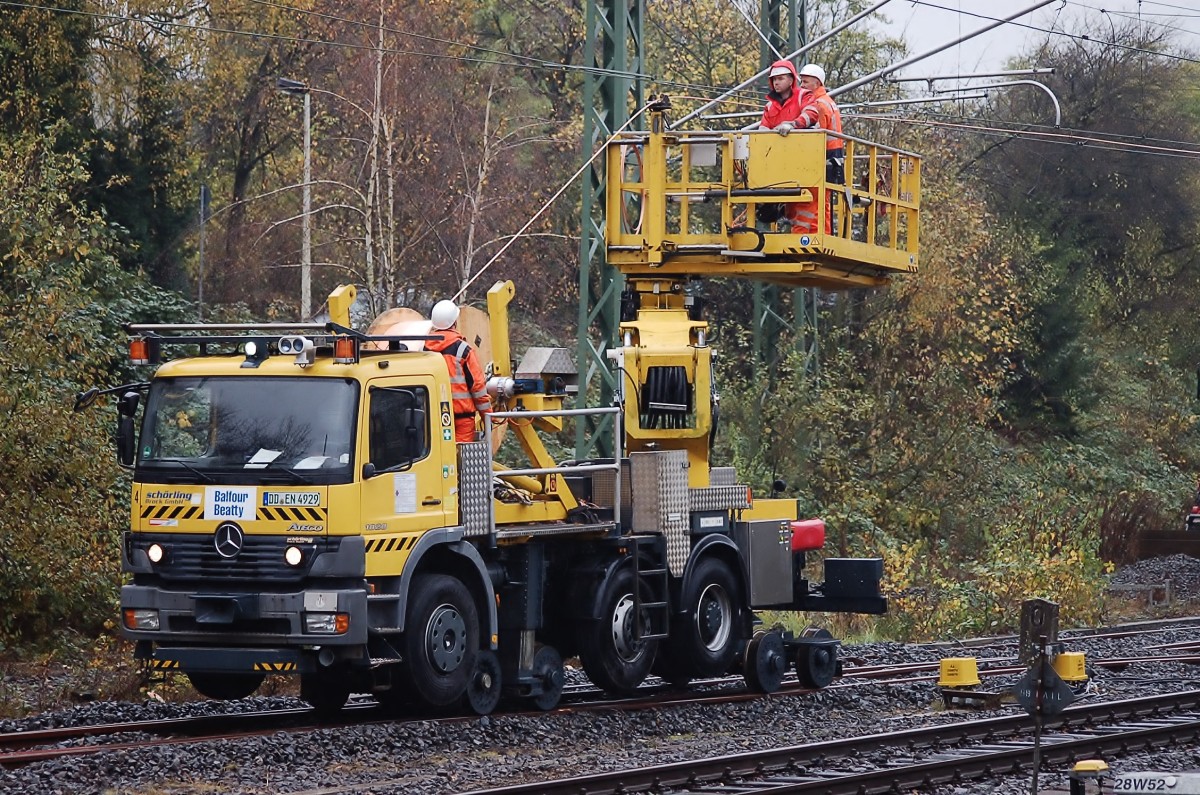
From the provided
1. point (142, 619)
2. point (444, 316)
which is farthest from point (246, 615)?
point (444, 316)

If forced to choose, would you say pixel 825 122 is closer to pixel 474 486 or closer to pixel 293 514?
pixel 474 486

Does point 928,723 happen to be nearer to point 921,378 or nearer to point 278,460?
point 278,460

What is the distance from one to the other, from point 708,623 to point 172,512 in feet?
17.1

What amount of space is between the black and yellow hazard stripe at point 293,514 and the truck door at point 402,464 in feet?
0.96

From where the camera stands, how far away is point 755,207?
1568 cm

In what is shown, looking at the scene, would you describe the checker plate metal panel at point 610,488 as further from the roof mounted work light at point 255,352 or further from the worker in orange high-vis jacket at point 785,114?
the roof mounted work light at point 255,352

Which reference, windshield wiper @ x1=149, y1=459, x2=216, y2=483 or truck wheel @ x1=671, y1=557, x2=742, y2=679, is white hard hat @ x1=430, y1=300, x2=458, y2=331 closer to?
windshield wiper @ x1=149, y1=459, x2=216, y2=483

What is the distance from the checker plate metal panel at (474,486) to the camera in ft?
43.7

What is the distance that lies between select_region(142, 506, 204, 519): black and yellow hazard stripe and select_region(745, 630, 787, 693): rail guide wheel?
5.61 metres

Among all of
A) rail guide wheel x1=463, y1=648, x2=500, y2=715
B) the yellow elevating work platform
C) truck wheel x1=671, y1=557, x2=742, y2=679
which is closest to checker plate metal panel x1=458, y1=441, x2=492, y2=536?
rail guide wheel x1=463, y1=648, x2=500, y2=715

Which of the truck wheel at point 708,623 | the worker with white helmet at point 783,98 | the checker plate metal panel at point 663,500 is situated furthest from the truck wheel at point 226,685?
the worker with white helmet at point 783,98

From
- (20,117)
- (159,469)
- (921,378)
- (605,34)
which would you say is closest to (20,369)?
(159,469)

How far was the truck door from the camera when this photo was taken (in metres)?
12.5

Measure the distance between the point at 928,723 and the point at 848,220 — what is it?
14.5 ft
